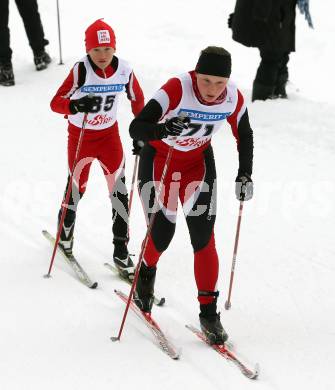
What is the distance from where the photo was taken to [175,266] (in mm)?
5605

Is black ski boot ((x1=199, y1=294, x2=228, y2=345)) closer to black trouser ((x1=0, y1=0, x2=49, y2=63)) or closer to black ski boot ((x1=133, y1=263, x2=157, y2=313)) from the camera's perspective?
black ski boot ((x1=133, y1=263, x2=157, y2=313))

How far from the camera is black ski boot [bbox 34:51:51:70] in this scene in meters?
10.7

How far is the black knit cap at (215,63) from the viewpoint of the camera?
3.75 meters

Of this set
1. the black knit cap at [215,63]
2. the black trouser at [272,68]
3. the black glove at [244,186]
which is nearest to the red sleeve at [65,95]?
the black knit cap at [215,63]

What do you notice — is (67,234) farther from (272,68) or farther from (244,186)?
(272,68)

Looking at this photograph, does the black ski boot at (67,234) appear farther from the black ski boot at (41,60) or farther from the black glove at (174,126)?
the black ski boot at (41,60)

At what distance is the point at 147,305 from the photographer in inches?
179

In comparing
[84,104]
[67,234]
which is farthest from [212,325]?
[84,104]

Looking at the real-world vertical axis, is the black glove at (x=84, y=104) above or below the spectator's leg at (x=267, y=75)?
above

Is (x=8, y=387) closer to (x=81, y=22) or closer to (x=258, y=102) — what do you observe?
(x=258, y=102)

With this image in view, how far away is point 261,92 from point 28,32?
445 cm

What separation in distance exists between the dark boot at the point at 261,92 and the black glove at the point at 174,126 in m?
5.92

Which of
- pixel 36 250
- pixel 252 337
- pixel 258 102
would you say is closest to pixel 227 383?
pixel 252 337

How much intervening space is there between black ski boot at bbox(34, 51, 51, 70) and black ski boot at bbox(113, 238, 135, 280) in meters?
6.40
